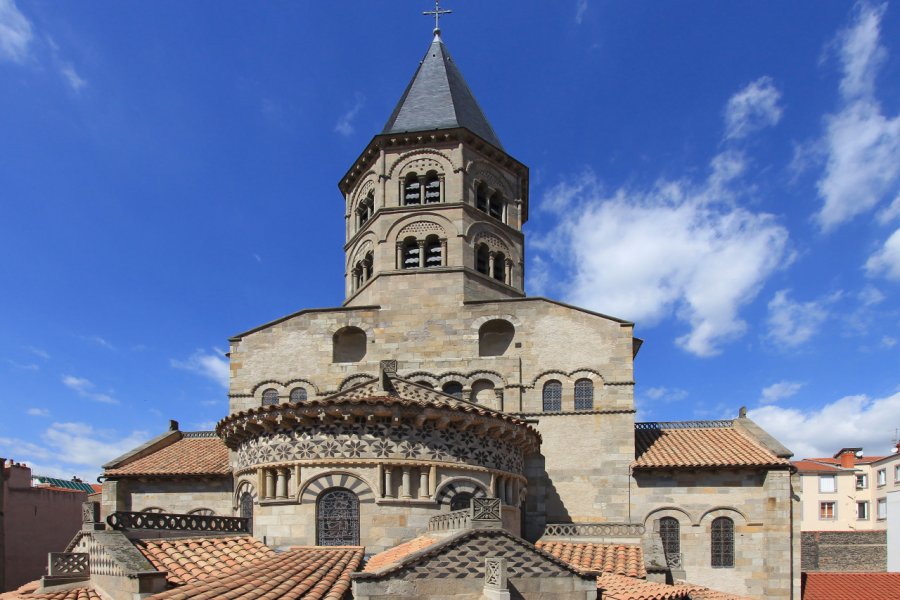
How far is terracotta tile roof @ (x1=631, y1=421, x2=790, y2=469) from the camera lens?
22.4 m

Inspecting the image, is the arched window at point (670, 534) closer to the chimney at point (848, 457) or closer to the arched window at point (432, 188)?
the arched window at point (432, 188)

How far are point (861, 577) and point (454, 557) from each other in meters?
23.2

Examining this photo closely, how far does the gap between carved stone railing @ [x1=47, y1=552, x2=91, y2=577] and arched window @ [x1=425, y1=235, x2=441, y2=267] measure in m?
15.6

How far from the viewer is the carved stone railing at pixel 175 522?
14.4 meters

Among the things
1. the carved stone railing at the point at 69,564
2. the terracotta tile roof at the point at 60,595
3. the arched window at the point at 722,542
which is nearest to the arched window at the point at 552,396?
the arched window at the point at 722,542

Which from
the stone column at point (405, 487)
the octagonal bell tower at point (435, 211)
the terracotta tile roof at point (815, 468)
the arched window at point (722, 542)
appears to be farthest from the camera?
the terracotta tile roof at point (815, 468)

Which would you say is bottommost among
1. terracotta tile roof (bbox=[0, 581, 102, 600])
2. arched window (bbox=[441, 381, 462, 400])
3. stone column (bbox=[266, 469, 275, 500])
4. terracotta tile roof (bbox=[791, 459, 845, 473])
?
terracotta tile roof (bbox=[791, 459, 845, 473])

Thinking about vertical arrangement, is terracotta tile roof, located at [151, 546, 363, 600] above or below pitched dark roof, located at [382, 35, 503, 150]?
below

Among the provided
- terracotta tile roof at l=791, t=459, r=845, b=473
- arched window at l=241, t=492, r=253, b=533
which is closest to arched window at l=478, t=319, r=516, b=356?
arched window at l=241, t=492, r=253, b=533

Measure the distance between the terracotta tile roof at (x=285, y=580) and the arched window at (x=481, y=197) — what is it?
16.2 m

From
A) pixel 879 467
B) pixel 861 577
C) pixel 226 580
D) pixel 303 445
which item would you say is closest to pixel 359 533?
pixel 303 445

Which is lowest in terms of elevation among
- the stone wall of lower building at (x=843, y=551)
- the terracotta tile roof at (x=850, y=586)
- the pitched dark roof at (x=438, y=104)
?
the stone wall of lower building at (x=843, y=551)

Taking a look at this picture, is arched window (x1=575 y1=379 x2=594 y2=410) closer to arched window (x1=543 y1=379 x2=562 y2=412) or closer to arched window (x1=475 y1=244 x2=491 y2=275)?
arched window (x1=543 y1=379 x2=562 y2=412)

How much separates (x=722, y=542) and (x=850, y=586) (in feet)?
26.6
